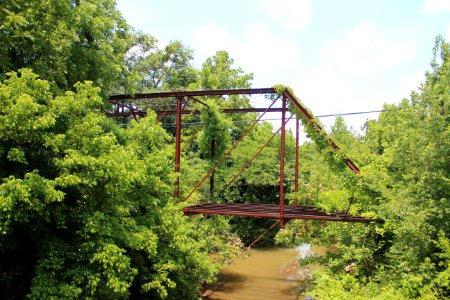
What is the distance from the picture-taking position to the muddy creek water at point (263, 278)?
17.5 m

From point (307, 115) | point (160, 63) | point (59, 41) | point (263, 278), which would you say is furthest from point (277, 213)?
point (160, 63)

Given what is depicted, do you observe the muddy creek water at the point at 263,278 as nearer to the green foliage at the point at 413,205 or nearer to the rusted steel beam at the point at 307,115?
the green foliage at the point at 413,205

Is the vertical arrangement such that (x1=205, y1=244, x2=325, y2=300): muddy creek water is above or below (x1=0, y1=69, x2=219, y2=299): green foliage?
below

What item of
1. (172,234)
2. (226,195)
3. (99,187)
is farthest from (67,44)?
(226,195)

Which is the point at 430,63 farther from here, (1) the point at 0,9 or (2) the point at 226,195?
(2) the point at 226,195

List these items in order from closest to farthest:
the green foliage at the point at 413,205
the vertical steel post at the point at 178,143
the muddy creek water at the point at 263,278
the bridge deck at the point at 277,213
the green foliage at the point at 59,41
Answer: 1. the green foliage at the point at 59,41
2. the green foliage at the point at 413,205
3. the bridge deck at the point at 277,213
4. the vertical steel post at the point at 178,143
5. the muddy creek water at the point at 263,278

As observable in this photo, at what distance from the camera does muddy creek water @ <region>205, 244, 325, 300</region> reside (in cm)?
1748

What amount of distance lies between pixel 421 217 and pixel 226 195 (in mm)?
15970

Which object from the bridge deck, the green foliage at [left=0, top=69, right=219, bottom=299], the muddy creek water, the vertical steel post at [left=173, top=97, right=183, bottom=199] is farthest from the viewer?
the muddy creek water

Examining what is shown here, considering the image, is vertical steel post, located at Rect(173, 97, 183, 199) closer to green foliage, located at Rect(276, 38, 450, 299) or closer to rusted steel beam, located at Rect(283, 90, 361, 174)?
rusted steel beam, located at Rect(283, 90, 361, 174)

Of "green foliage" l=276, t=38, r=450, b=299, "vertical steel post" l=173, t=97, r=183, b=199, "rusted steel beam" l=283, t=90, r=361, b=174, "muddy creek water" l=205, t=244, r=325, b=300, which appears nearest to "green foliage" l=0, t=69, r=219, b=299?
"vertical steel post" l=173, t=97, r=183, b=199

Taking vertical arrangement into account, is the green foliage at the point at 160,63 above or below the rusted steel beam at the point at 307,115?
above

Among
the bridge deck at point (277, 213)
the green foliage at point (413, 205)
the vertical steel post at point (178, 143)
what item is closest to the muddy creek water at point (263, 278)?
the bridge deck at point (277, 213)

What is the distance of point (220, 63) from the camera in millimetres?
28844
